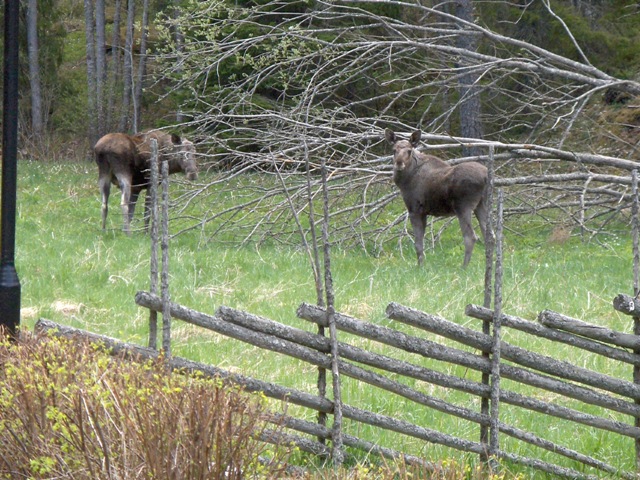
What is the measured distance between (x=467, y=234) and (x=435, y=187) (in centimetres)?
75

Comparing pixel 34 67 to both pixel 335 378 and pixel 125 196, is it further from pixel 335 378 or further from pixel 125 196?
pixel 335 378

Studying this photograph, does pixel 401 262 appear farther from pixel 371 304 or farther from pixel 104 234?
pixel 104 234

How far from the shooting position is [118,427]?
416 centimetres

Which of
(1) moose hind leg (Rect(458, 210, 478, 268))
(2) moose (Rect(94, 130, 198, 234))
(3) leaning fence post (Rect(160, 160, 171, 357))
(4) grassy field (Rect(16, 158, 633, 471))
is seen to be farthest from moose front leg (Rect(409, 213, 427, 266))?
(3) leaning fence post (Rect(160, 160, 171, 357))

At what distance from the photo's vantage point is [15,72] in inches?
251

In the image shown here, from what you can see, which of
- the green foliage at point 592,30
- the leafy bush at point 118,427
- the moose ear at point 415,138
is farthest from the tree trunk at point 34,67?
the leafy bush at point 118,427

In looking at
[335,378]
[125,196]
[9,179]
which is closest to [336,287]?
[9,179]

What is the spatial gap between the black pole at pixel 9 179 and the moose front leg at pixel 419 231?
275 inches

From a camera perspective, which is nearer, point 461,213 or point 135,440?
point 135,440

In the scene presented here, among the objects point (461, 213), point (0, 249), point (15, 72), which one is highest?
point (15, 72)

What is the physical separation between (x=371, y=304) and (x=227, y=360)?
241 centimetres

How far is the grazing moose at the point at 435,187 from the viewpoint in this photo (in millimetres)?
12461

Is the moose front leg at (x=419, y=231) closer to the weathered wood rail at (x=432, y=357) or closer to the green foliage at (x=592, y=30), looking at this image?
the weathered wood rail at (x=432, y=357)

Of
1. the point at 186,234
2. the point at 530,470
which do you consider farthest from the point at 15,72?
the point at 186,234
